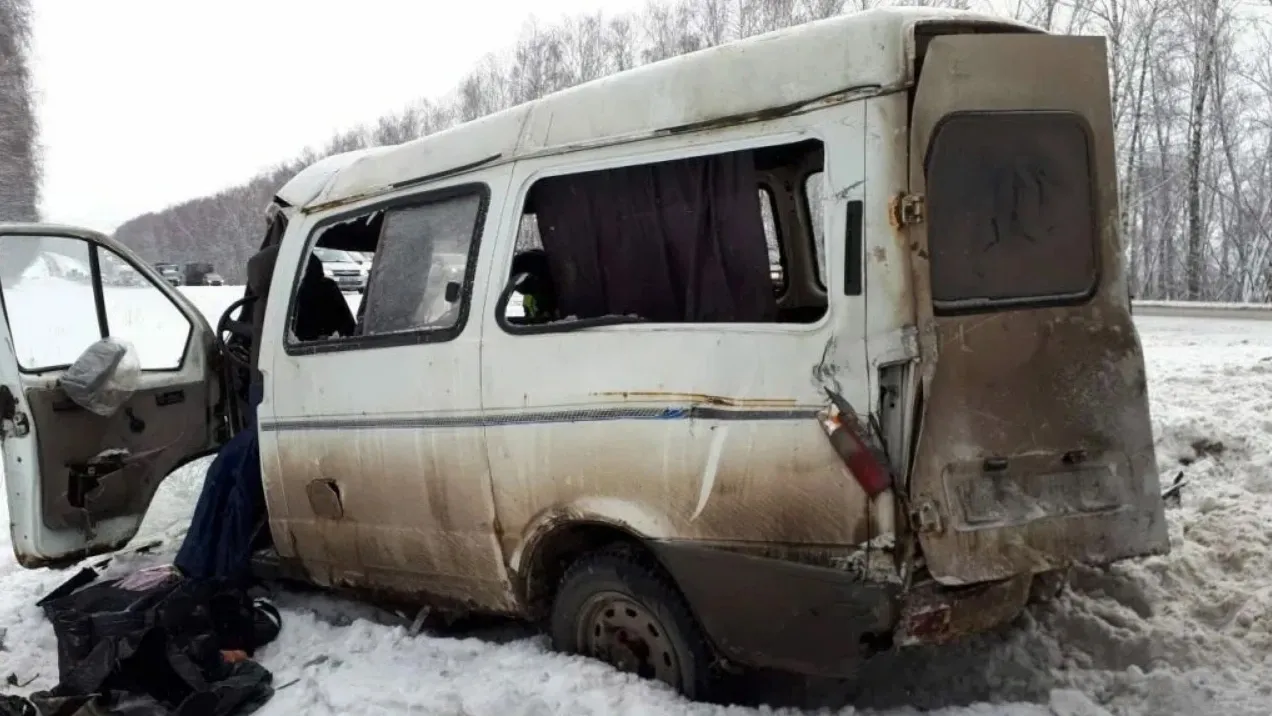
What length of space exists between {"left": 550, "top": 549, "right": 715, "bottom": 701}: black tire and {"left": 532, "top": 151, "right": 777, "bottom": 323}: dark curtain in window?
88 cm

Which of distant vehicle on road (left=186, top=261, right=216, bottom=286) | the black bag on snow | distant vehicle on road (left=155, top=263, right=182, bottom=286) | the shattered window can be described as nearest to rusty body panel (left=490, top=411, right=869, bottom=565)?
the shattered window

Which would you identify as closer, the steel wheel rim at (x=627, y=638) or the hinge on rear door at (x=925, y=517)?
the hinge on rear door at (x=925, y=517)

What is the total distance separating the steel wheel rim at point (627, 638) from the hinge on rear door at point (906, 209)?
1.52m

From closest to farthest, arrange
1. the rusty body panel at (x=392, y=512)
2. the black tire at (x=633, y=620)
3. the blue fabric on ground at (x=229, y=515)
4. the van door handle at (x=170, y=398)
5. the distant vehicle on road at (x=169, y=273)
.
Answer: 1. the black tire at (x=633, y=620)
2. the rusty body panel at (x=392, y=512)
3. the blue fabric on ground at (x=229, y=515)
4. the van door handle at (x=170, y=398)
5. the distant vehicle on road at (x=169, y=273)

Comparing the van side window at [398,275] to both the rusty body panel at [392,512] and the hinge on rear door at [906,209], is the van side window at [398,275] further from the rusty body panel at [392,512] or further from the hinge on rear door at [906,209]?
the hinge on rear door at [906,209]

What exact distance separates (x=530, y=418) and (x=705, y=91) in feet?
4.13

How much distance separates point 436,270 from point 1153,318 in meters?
14.0

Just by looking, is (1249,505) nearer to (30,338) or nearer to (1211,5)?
(30,338)

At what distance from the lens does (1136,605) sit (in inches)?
160

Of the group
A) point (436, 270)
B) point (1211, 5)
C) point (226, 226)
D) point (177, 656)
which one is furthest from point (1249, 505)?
point (226, 226)

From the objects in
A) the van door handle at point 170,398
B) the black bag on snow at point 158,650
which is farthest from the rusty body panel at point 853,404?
the van door handle at point 170,398

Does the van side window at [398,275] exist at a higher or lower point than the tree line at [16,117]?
lower

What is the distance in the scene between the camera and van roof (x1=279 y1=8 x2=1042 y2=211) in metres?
2.73

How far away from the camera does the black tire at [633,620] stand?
3201 mm
